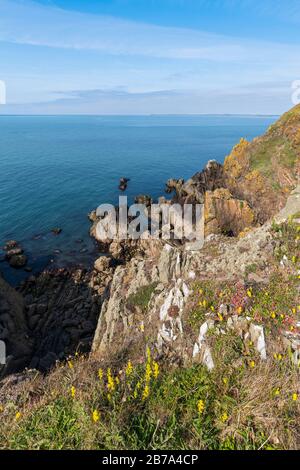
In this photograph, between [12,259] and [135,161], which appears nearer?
[12,259]

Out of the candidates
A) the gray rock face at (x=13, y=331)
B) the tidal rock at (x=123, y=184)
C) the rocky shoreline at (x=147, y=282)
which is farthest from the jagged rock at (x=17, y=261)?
the tidal rock at (x=123, y=184)

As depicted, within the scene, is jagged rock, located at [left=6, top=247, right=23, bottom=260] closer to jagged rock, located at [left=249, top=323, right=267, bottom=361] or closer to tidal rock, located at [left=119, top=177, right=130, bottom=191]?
tidal rock, located at [left=119, top=177, right=130, bottom=191]

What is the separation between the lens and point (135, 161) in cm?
10062

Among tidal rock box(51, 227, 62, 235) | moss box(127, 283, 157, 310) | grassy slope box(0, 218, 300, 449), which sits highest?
grassy slope box(0, 218, 300, 449)

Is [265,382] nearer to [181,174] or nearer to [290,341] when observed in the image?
[290,341]

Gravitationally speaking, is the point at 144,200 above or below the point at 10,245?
above

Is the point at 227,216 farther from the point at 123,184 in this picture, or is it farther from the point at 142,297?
the point at 123,184

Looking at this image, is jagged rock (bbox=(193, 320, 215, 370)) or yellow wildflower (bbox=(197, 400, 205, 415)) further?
jagged rock (bbox=(193, 320, 215, 370))

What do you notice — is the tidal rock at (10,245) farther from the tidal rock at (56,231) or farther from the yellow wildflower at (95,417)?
the yellow wildflower at (95,417)

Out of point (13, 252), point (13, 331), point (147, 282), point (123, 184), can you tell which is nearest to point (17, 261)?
point (13, 252)

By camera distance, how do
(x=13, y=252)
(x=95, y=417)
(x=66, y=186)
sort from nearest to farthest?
1. (x=95, y=417)
2. (x=13, y=252)
3. (x=66, y=186)

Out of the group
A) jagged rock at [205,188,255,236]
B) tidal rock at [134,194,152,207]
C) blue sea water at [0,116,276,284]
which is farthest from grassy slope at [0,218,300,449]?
tidal rock at [134,194,152,207]
